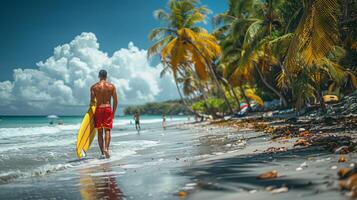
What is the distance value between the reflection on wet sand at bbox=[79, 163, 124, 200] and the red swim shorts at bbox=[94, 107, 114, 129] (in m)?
2.34

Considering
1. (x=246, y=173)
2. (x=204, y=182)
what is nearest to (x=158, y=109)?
(x=246, y=173)

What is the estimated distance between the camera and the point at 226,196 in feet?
8.74

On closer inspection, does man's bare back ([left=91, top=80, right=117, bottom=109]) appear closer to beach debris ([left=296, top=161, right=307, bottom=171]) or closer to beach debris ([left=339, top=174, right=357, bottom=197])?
beach debris ([left=296, top=161, right=307, bottom=171])

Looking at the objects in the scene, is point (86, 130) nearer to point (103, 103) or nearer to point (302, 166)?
point (103, 103)

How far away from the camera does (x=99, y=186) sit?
3.69 metres

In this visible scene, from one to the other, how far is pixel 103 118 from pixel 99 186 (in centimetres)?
367


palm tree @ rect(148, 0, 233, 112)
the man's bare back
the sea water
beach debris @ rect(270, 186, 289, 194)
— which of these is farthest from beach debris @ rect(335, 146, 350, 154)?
palm tree @ rect(148, 0, 233, 112)

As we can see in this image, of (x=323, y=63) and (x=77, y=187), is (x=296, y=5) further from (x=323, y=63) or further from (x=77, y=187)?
(x=77, y=187)

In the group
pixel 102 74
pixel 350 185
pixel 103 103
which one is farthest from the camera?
pixel 102 74

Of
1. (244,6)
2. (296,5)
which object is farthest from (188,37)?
(296,5)

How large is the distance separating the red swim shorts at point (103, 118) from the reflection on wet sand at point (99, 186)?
2343 mm

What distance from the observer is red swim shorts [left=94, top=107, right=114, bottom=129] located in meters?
7.20

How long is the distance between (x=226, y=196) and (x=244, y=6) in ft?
72.5

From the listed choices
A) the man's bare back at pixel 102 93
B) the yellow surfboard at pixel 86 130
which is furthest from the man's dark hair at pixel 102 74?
the yellow surfboard at pixel 86 130
